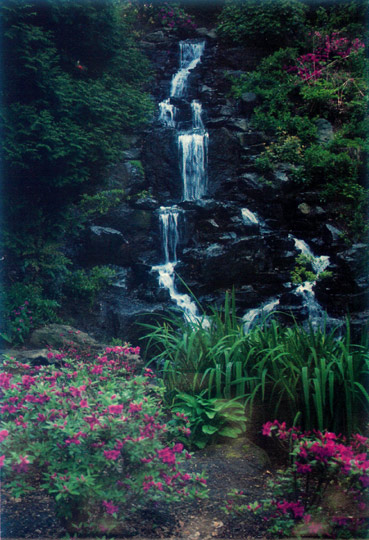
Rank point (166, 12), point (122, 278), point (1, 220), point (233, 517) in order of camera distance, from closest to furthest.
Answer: point (233, 517) → point (1, 220) → point (122, 278) → point (166, 12)

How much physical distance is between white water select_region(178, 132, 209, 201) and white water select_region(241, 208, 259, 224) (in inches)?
54.4

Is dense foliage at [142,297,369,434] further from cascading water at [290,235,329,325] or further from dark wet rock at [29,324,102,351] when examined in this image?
cascading water at [290,235,329,325]

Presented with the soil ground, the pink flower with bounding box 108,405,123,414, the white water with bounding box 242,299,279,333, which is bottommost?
the white water with bounding box 242,299,279,333

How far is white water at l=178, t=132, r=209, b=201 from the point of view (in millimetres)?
10484

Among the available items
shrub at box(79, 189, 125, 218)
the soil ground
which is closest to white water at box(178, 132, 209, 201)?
shrub at box(79, 189, 125, 218)

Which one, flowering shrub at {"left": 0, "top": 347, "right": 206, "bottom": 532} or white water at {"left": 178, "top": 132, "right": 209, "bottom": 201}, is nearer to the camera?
flowering shrub at {"left": 0, "top": 347, "right": 206, "bottom": 532}

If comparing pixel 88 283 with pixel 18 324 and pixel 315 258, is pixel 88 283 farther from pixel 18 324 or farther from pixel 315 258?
pixel 315 258

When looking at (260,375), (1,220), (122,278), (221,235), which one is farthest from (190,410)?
(221,235)

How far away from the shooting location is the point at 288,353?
3203mm

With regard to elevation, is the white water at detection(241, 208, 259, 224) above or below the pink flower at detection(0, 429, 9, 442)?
above

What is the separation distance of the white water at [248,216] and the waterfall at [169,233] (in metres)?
1.48

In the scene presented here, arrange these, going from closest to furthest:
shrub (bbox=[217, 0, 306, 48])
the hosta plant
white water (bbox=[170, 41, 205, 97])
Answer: the hosta plant < shrub (bbox=[217, 0, 306, 48]) < white water (bbox=[170, 41, 205, 97])

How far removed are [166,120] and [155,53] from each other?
3473 mm

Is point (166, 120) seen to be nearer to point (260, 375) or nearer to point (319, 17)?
Result: point (319, 17)
